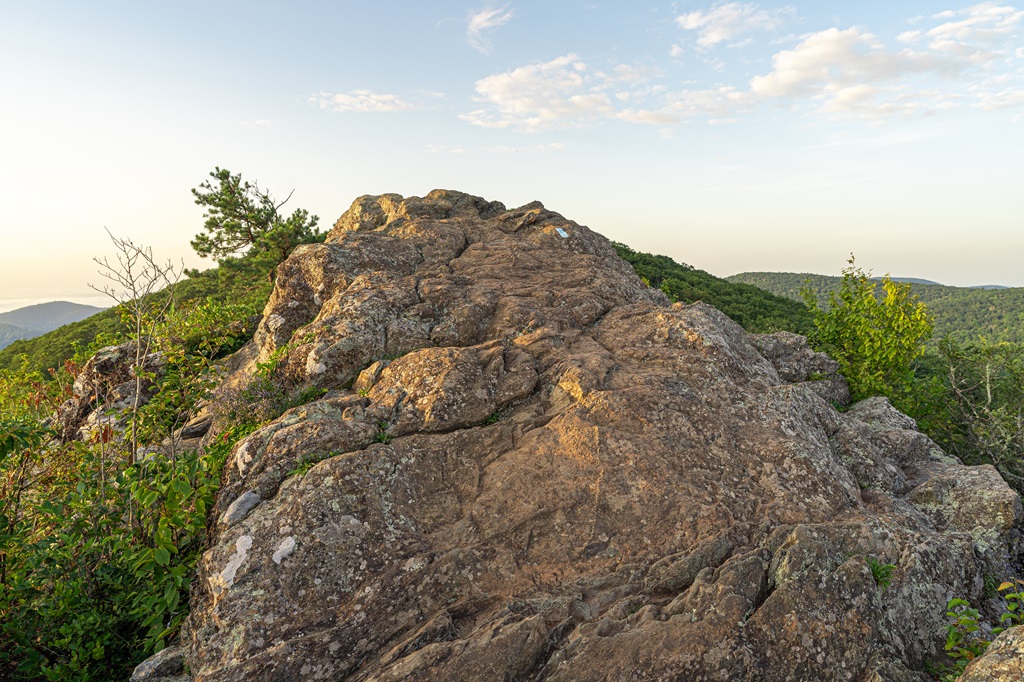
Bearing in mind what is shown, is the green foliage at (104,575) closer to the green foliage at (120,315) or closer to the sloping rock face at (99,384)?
the green foliage at (120,315)

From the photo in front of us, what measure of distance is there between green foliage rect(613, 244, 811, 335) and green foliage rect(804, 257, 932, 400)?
771 inches

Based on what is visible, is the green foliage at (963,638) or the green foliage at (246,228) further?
the green foliage at (246,228)

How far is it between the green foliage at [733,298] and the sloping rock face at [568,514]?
2949cm

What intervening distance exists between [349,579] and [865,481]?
10.5 m

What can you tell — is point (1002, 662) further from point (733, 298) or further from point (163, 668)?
point (733, 298)

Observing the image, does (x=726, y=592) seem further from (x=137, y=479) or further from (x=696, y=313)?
(x=137, y=479)

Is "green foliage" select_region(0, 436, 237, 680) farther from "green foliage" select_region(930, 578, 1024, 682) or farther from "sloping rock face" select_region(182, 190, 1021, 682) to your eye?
"green foliage" select_region(930, 578, 1024, 682)

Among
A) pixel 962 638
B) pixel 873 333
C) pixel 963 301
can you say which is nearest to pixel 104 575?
pixel 962 638

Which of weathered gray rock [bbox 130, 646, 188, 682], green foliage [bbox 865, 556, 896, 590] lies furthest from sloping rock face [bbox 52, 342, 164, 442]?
green foliage [bbox 865, 556, 896, 590]

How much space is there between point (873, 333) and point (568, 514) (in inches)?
652

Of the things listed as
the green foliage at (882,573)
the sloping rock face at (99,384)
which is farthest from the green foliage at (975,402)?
the sloping rock face at (99,384)

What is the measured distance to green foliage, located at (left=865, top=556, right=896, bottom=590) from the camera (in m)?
7.30

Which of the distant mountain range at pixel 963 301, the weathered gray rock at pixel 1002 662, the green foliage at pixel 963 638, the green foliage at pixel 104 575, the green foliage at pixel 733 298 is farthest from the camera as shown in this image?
the distant mountain range at pixel 963 301

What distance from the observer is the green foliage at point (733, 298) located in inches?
1783
